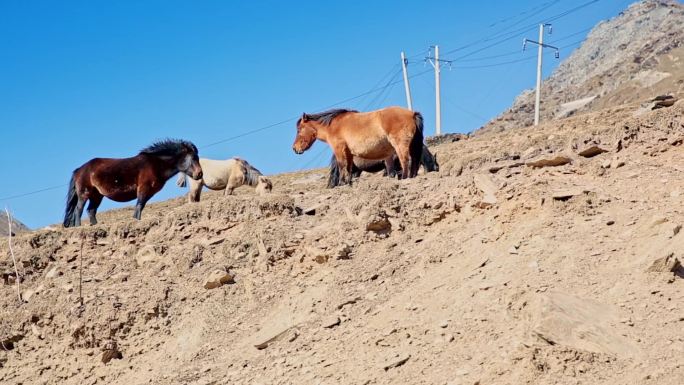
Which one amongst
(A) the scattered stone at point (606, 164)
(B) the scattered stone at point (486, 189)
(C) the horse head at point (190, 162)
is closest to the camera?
(B) the scattered stone at point (486, 189)

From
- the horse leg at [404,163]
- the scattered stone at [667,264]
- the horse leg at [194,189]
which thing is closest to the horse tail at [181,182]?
the horse leg at [194,189]

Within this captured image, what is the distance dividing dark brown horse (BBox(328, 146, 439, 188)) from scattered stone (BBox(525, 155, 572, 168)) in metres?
5.54

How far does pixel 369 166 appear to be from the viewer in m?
18.3

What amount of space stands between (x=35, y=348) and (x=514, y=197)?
22.6ft

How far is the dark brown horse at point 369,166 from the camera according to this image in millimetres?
17244

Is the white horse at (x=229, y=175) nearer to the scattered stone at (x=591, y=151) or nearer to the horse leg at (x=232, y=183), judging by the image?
the horse leg at (x=232, y=183)

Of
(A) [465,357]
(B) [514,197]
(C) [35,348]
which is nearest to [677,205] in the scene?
(B) [514,197]

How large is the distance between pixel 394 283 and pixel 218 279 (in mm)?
2735

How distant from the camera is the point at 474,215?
35.6ft

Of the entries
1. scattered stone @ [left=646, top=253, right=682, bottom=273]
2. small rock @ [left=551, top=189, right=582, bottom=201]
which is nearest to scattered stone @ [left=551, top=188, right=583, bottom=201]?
small rock @ [left=551, top=189, right=582, bottom=201]

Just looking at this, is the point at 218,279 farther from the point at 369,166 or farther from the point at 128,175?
the point at 369,166

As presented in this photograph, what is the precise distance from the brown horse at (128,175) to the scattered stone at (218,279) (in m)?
5.73

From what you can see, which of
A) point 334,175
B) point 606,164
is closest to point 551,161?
point 606,164

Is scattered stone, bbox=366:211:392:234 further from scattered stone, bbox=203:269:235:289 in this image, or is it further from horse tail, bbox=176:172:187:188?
horse tail, bbox=176:172:187:188
